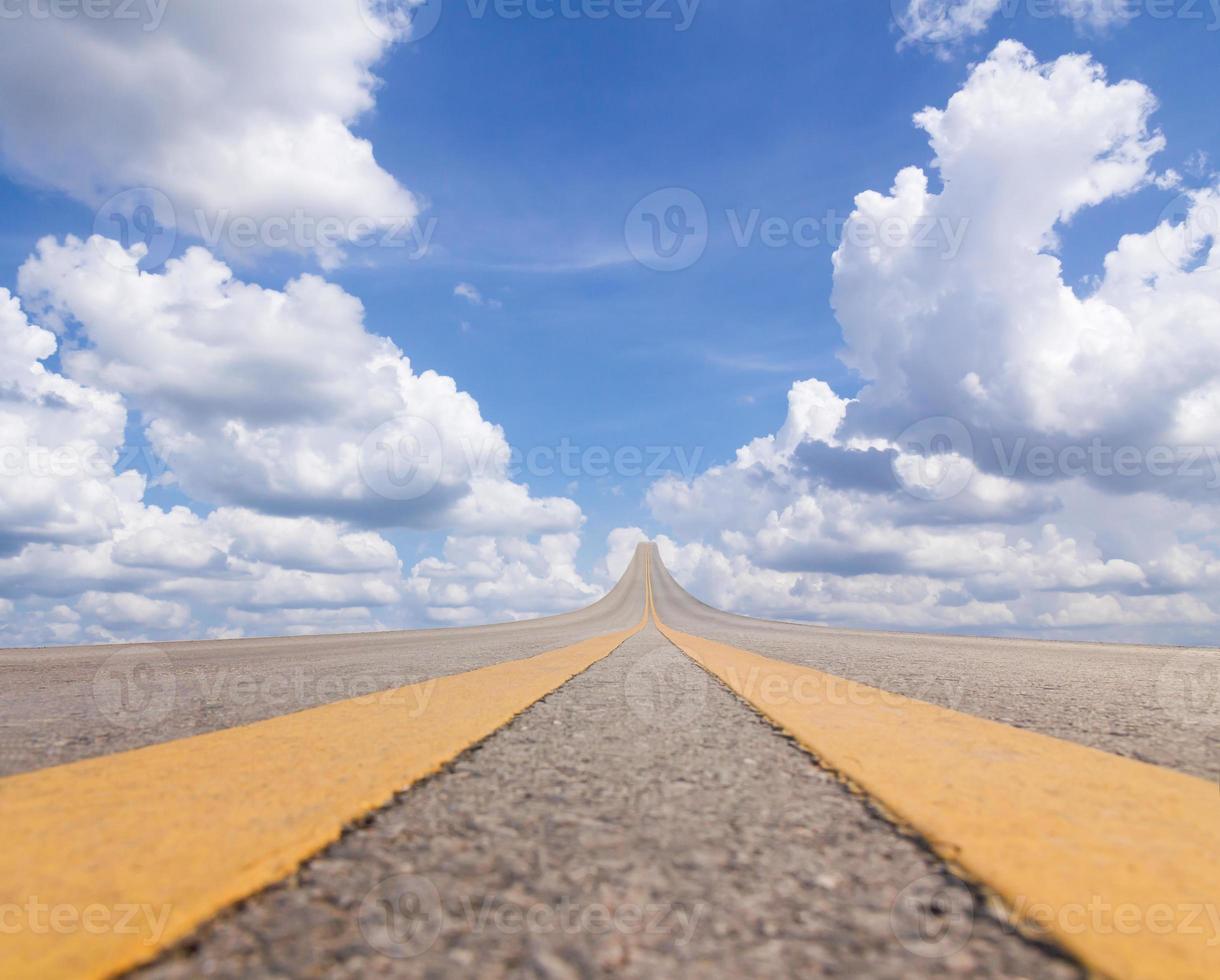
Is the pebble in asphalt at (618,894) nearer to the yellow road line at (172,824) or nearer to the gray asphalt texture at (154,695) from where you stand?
the yellow road line at (172,824)

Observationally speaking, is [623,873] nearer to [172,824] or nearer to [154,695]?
[172,824]

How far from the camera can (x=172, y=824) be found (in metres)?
2.33

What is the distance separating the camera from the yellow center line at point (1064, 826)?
1573 millimetres

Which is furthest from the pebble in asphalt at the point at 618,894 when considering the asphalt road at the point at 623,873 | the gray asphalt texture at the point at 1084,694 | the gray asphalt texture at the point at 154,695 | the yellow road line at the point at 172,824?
the gray asphalt texture at the point at 154,695

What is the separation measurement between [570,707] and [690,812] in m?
2.85

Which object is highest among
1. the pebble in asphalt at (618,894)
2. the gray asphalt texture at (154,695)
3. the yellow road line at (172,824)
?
the pebble in asphalt at (618,894)

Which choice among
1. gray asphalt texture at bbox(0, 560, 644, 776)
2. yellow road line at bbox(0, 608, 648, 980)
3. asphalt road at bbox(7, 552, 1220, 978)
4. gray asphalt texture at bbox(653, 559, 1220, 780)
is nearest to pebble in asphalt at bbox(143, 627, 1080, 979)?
asphalt road at bbox(7, 552, 1220, 978)

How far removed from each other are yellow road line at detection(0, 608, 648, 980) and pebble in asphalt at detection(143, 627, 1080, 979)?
13cm

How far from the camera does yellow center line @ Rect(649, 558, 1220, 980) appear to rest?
5.16 feet

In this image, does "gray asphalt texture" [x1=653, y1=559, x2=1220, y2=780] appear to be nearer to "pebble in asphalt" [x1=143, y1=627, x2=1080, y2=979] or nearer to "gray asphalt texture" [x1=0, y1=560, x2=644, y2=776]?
"pebble in asphalt" [x1=143, y1=627, x2=1080, y2=979]

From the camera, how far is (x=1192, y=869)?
1.97m

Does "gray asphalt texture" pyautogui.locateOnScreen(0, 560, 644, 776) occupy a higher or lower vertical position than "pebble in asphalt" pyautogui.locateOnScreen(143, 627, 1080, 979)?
lower

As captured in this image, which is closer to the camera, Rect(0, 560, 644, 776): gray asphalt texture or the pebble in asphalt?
the pebble in asphalt

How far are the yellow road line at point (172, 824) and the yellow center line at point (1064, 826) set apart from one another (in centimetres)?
184
